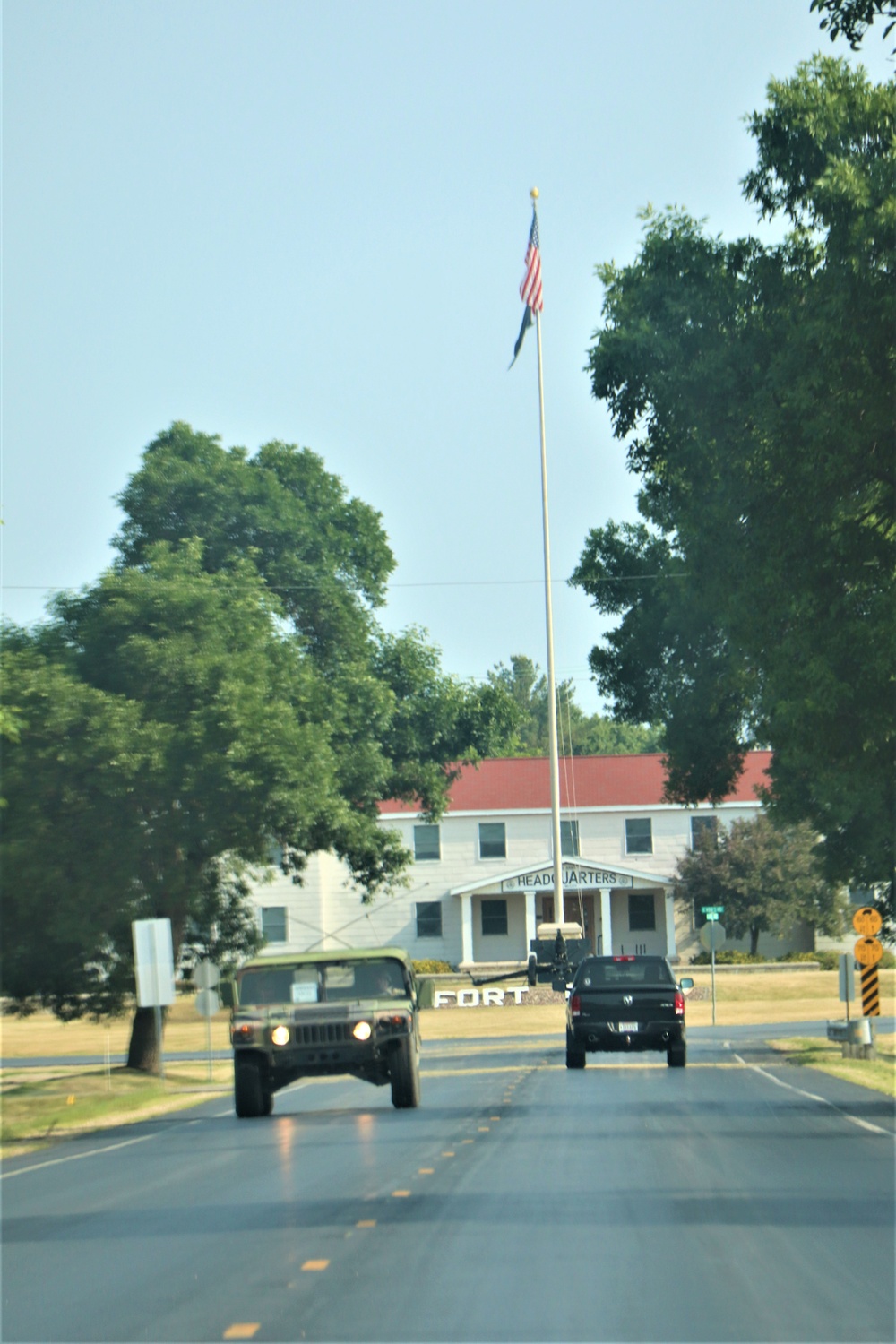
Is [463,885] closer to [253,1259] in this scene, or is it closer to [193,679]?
[193,679]

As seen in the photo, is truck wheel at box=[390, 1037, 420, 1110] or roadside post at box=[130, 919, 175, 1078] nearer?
truck wheel at box=[390, 1037, 420, 1110]

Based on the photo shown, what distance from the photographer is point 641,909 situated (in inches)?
2694

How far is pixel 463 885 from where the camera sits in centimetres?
6712

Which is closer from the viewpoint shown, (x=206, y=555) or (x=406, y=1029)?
(x=406, y=1029)

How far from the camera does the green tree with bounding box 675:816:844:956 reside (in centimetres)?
6203

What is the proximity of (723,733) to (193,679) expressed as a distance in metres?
10.1

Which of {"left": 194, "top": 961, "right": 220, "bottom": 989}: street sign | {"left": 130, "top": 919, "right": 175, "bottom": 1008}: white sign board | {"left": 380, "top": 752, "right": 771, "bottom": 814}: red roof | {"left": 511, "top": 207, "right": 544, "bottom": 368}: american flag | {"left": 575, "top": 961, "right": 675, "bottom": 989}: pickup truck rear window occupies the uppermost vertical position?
{"left": 511, "top": 207, "right": 544, "bottom": 368}: american flag

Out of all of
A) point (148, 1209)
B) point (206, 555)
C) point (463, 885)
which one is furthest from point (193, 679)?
point (463, 885)

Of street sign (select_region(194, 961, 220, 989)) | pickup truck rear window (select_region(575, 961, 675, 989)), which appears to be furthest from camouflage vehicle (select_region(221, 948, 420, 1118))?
street sign (select_region(194, 961, 220, 989))

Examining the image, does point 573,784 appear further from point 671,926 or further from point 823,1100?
point 823,1100

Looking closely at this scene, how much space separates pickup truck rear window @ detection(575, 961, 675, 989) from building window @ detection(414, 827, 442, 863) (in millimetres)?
41395

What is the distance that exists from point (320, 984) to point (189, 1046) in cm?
2900

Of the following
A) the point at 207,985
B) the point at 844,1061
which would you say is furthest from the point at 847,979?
the point at 207,985

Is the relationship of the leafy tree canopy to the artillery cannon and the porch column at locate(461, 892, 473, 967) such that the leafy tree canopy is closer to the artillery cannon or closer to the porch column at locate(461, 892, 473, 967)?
the artillery cannon
